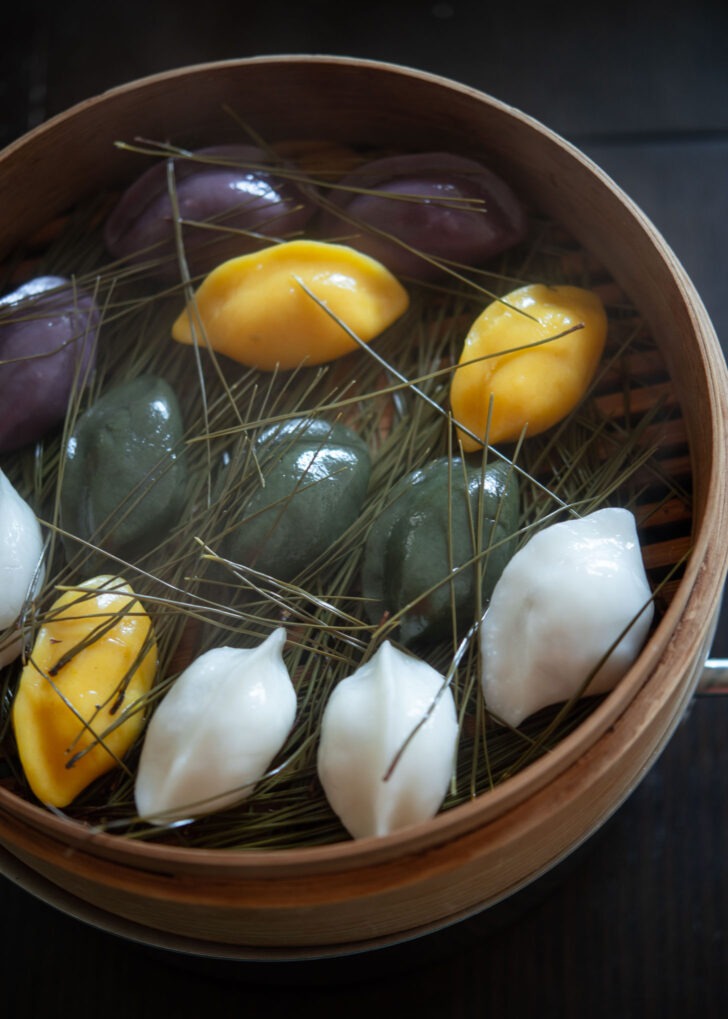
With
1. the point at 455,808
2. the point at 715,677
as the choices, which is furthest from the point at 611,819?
the point at 455,808

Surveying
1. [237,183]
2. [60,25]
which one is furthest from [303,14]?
[237,183]

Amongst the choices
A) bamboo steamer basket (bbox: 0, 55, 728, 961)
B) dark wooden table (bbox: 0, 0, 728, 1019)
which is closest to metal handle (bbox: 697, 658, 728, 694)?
bamboo steamer basket (bbox: 0, 55, 728, 961)

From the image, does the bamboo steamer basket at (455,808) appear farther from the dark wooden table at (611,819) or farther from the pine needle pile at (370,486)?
the dark wooden table at (611,819)

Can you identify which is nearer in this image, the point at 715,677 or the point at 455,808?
the point at 455,808

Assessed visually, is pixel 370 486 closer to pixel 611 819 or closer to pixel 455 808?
pixel 455 808

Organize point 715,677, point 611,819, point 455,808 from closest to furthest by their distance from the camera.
Result: 1. point 455,808
2. point 715,677
3. point 611,819

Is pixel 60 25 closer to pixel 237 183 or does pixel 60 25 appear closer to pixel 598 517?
pixel 237 183
